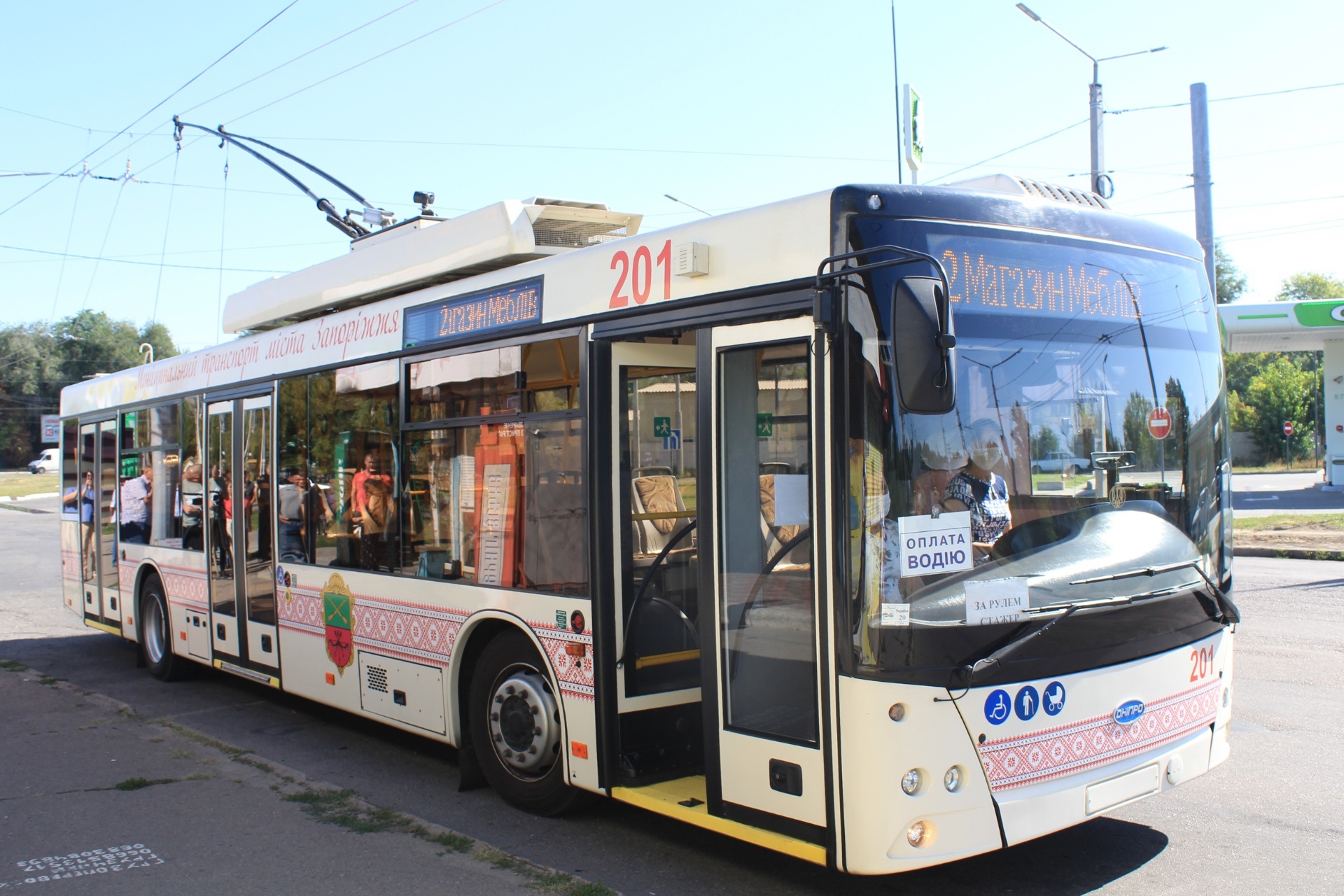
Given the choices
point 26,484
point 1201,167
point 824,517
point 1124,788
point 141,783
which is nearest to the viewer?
point 824,517

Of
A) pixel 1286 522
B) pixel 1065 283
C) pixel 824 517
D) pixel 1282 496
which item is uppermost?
pixel 1065 283

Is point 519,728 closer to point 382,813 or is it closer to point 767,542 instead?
point 382,813

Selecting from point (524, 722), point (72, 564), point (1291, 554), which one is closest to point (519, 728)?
point (524, 722)

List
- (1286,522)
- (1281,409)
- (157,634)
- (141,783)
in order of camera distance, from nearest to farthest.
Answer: (141,783) < (157,634) < (1286,522) < (1281,409)

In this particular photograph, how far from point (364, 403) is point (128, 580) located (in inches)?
204

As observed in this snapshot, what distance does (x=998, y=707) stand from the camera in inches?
163

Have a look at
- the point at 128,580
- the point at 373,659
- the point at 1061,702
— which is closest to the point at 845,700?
the point at 1061,702

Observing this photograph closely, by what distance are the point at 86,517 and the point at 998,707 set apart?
35.3ft

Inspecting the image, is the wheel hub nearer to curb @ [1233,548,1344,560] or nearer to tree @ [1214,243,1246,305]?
curb @ [1233,548,1344,560]

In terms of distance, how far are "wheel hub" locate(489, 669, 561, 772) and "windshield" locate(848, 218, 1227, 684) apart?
2208 mm

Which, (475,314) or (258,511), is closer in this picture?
(475,314)

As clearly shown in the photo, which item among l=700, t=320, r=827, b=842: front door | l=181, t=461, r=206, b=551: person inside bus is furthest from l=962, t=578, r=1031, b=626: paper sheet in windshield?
l=181, t=461, r=206, b=551: person inside bus

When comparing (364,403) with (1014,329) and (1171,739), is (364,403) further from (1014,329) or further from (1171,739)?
(1171,739)

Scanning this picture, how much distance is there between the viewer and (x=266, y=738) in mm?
8047
